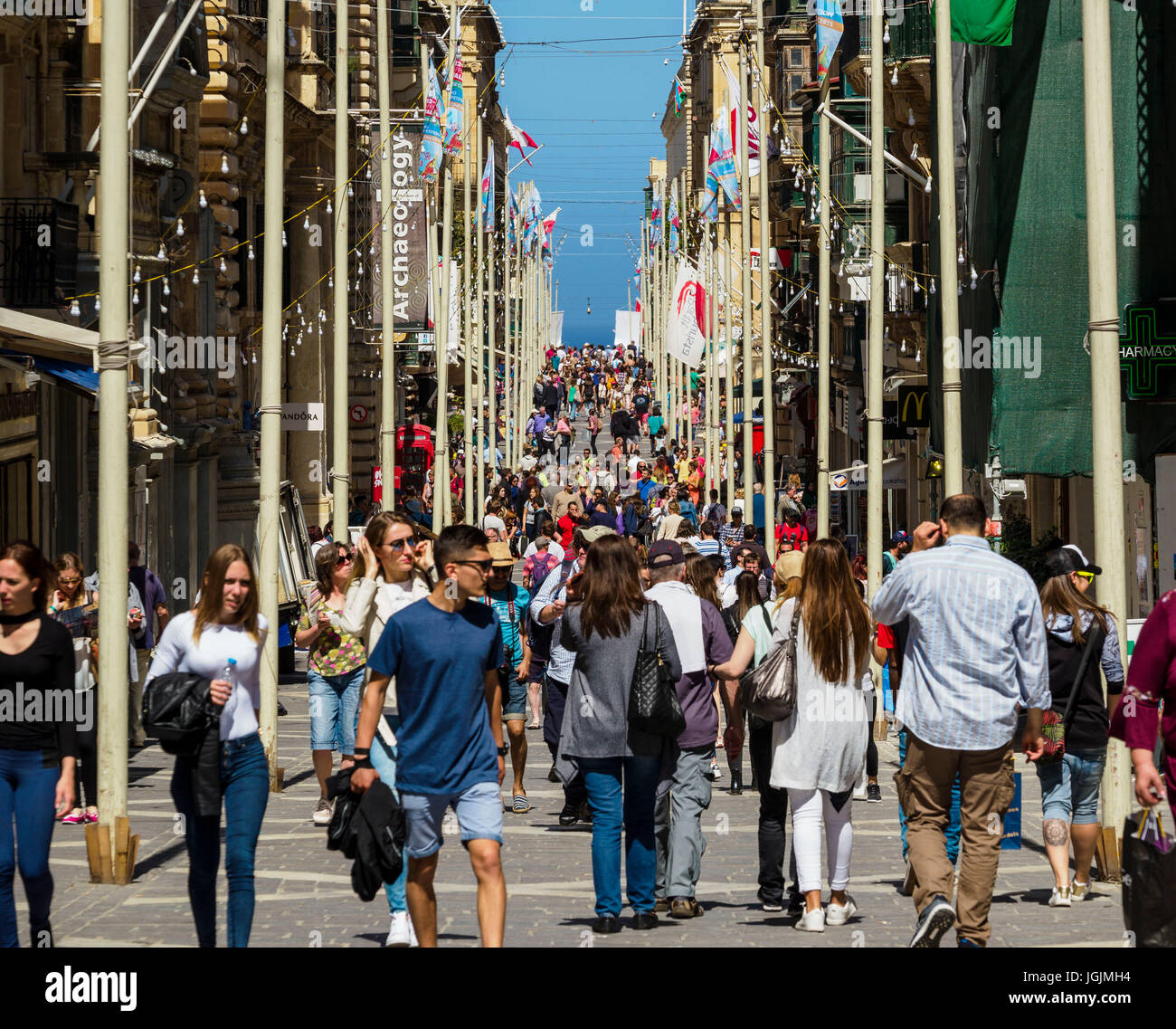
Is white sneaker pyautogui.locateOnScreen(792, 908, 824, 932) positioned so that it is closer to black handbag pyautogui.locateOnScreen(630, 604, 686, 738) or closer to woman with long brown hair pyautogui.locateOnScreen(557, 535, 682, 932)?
woman with long brown hair pyautogui.locateOnScreen(557, 535, 682, 932)

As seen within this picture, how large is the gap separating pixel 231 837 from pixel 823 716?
3092mm

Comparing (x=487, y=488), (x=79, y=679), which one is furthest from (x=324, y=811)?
(x=487, y=488)

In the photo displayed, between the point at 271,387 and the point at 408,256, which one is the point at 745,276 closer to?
the point at 408,256

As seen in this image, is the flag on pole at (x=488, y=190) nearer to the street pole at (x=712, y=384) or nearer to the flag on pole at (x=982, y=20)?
the street pole at (x=712, y=384)

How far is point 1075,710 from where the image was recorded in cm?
1124

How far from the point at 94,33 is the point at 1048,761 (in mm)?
17584

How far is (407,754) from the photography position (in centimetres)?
877

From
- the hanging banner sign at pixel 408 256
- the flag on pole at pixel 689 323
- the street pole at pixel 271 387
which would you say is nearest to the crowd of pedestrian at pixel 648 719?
the street pole at pixel 271 387

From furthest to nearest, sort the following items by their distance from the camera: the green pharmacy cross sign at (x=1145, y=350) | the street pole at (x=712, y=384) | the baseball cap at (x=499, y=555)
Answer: the street pole at (x=712, y=384), the green pharmacy cross sign at (x=1145, y=350), the baseball cap at (x=499, y=555)

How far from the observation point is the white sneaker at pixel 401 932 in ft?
31.9

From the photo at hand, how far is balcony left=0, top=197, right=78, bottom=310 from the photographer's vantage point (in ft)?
69.3

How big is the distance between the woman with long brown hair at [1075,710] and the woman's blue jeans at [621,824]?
2.10 meters

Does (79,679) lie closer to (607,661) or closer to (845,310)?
(607,661)

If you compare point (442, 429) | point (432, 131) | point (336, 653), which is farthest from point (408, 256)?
point (336, 653)
